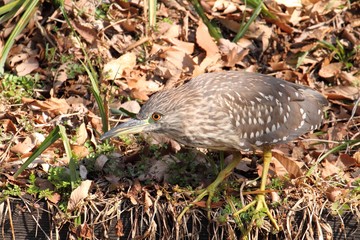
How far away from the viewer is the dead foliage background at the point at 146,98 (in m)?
4.84

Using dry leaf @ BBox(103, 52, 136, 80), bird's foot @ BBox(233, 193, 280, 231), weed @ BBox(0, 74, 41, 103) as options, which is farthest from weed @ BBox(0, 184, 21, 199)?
bird's foot @ BBox(233, 193, 280, 231)

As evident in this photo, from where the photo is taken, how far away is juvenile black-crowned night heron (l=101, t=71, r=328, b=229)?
4.65m

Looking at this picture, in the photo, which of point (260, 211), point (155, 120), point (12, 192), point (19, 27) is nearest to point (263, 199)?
point (260, 211)

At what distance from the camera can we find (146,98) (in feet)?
19.1

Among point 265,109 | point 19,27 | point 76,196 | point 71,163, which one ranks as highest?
point 19,27

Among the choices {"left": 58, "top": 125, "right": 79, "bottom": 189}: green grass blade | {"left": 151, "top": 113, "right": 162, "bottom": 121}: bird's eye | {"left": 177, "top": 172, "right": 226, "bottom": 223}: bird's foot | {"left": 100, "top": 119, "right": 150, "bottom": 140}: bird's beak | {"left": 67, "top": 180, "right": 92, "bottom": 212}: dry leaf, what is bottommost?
{"left": 177, "top": 172, "right": 226, "bottom": 223}: bird's foot

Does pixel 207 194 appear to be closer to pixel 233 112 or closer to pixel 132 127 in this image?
pixel 233 112

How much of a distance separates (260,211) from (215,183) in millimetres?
386

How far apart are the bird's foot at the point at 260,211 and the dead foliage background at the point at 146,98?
0.07 metres

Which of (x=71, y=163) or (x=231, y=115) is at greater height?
(x=231, y=115)

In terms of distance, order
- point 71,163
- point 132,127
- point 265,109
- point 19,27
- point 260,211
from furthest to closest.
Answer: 1. point 19,27
2. point 265,109
3. point 71,163
4. point 260,211
5. point 132,127

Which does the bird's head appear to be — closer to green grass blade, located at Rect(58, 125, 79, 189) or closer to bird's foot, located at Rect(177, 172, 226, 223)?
green grass blade, located at Rect(58, 125, 79, 189)

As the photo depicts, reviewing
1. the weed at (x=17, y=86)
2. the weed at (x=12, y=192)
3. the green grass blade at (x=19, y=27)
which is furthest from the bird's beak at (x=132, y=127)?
the green grass blade at (x=19, y=27)

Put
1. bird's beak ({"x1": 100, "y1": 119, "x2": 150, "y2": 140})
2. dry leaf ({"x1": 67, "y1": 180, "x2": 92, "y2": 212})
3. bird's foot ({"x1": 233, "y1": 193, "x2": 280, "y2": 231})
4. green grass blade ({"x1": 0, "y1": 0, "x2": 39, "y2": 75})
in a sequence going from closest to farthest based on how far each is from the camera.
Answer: bird's beak ({"x1": 100, "y1": 119, "x2": 150, "y2": 140})
bird's foot ({"x1": 233, "y1": 193, "x2": 280, "y2": 231})
dry leaf ({"x1": 67, "y1": 180, "x2": 92, "y2": 212})
green grass blade ({"x1": 0, "y1": 0, "x2": 39, "y2": 75})
